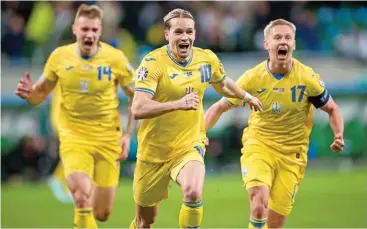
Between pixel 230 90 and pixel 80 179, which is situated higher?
pixel 230 90

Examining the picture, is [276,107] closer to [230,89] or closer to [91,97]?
[230,89]

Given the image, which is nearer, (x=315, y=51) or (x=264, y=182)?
(x=264, y=182)

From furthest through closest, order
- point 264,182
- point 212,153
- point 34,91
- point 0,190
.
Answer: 1. point 212,153
2. point 0,190
3. point 34,91
4. point 264,182

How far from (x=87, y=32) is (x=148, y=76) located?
7.23ft

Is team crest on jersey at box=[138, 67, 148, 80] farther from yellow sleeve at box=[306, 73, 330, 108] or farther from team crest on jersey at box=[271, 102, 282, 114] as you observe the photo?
yellow sleeve at box=[306, 73, 330, 108]

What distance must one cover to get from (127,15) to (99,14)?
10.6 meters

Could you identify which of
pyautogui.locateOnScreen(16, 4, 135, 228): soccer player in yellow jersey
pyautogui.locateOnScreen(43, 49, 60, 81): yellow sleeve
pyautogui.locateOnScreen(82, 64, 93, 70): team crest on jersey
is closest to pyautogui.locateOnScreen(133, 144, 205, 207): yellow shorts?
pyautogui.locateOnScreen(16, 4, 135, 228): soccer player in yellow jersey

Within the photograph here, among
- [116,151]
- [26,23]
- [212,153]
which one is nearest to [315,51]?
[212,153]

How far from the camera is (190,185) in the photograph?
1079cm

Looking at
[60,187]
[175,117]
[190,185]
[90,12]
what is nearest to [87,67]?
[90,12]

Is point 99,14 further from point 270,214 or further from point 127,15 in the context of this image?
point 127,15

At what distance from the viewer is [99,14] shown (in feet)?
42.9

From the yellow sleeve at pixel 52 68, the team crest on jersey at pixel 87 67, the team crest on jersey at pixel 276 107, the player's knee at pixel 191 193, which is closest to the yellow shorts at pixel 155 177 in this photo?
the player's knee at pixel 191 193

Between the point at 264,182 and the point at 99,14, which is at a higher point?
the point at 99,14
